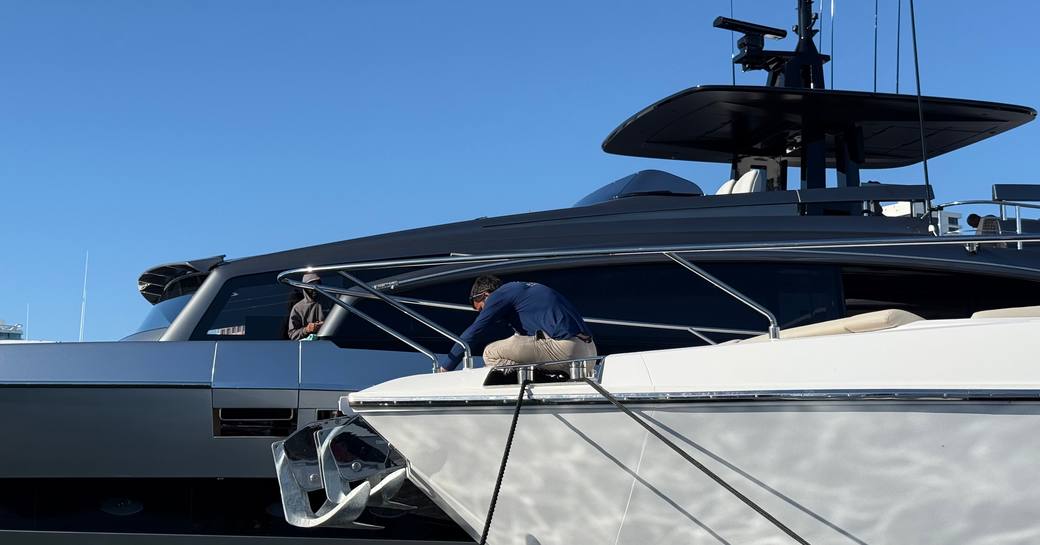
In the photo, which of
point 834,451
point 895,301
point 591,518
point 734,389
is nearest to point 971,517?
point 834,451

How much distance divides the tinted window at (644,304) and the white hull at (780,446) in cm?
212

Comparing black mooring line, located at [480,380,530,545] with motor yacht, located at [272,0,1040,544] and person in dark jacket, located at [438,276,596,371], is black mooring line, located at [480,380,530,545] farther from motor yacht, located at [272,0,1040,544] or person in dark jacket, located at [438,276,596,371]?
person in dark jacket, located at [438,276,596,371]

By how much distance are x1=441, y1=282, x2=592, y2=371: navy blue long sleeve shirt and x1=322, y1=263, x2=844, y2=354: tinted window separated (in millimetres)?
1400

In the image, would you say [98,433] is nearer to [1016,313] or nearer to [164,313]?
[164,313]

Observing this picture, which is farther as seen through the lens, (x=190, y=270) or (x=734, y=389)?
(x=190, y=270)

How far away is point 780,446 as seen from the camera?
3.29 m

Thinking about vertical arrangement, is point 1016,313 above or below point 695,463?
above

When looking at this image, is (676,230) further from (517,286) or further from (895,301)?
(517,286)

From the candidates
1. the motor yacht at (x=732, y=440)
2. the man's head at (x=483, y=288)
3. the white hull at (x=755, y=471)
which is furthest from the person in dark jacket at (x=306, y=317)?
the white hull at (x=755, y=471)

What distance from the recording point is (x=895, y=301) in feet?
20.0

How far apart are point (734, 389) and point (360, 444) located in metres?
1.57

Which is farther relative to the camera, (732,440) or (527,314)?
(527,314)

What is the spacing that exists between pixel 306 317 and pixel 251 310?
372mm

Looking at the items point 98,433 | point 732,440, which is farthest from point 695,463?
point 98,433
